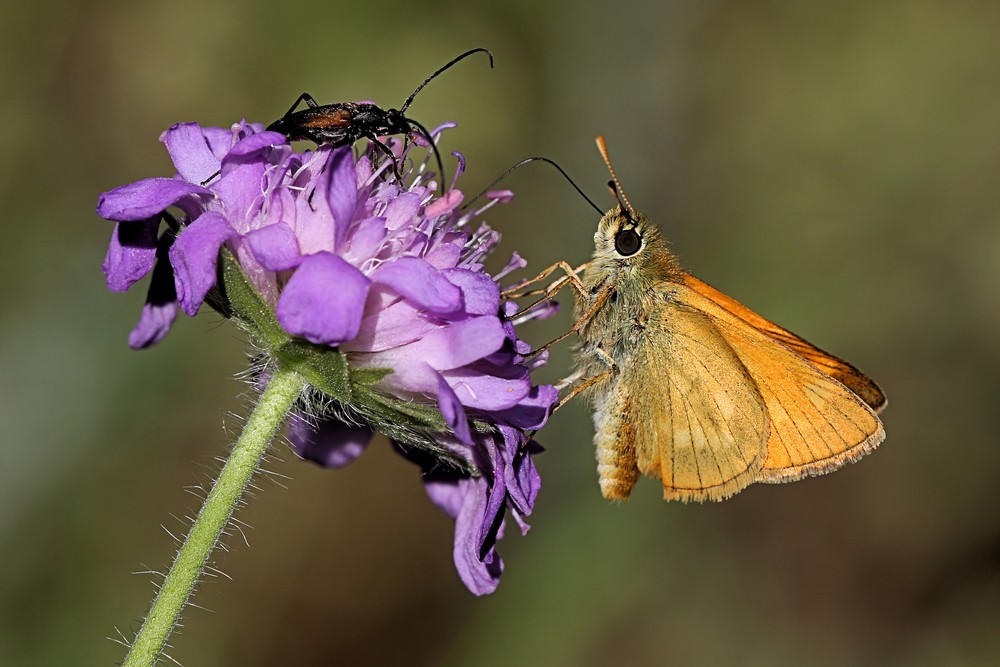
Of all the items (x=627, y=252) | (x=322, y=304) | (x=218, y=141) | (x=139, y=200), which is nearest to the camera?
(x=322, y=304)

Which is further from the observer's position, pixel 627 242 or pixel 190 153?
pixel 627 242

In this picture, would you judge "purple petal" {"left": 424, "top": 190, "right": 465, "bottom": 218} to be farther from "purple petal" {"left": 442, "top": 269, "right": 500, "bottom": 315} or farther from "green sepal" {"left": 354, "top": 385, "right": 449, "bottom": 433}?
"green sepal" {"left": 354, "top": 385, "right": 449, "bottom": 433}

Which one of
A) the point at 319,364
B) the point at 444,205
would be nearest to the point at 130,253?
the point at 319,364

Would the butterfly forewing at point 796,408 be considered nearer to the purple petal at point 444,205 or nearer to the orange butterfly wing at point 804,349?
the orange butterfly wing at point 804,349

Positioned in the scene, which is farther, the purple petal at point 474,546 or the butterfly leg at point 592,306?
the butterfly leg at point 592,306

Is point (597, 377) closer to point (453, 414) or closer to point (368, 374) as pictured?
point (368, 374)

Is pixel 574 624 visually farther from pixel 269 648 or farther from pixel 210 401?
pixel 210 401

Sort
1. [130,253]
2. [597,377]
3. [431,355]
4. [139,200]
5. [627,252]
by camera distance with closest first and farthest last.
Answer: [139,200]
[130,253]
[431,355]
[597,377]
[627,252]

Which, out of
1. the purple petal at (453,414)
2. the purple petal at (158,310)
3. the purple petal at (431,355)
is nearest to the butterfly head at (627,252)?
the purple petal at (431,355)
